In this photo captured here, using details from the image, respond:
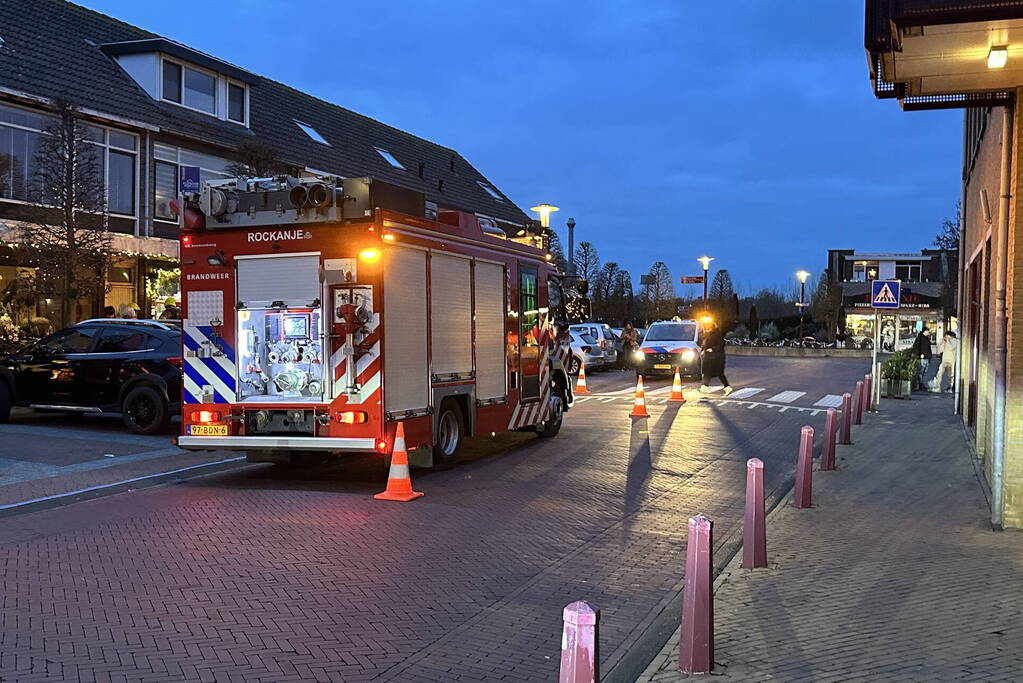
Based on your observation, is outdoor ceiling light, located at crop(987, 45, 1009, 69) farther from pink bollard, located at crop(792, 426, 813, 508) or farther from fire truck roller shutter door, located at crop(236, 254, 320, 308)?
fire truck roller shutter door, located at crop(236, 254, 320, 308)

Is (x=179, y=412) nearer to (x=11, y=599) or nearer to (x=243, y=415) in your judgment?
(x=243, y=415)

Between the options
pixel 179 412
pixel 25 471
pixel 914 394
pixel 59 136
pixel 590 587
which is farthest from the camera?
pixel 914 394

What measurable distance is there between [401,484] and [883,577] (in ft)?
15.6

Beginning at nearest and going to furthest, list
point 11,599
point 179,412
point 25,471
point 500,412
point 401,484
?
point 11,599 < point 401,484 < point 25,471 < point 500,412 < point 179,412

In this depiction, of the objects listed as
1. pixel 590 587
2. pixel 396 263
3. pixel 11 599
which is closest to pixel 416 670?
pixel 590 587

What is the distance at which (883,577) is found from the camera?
6.96 m

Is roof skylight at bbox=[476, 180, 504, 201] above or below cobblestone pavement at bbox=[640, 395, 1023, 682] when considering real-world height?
above

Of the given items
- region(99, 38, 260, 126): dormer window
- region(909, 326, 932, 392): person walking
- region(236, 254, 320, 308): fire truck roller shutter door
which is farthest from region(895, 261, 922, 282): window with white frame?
region(236, 254, 320, 308): fire truck roller shutter door

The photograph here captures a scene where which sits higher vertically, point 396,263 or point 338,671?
point 396,263

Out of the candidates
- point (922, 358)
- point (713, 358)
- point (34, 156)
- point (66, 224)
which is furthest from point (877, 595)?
point (922, 358)

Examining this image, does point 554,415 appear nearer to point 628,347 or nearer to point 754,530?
point 754,530

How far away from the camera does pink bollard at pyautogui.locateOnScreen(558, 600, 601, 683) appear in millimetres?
3371

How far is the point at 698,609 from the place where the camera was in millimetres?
5070

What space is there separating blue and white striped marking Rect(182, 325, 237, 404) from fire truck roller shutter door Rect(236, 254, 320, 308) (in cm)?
58
